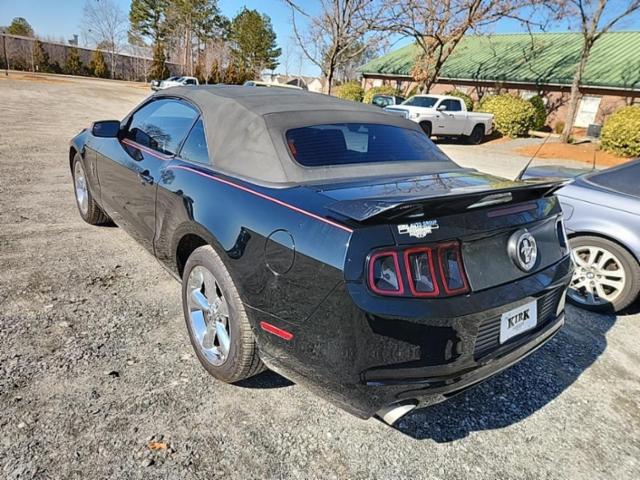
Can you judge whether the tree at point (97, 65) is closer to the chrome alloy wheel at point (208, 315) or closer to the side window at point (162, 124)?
the side window at point (162, 124)

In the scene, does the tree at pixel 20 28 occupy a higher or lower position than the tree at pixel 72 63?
higher

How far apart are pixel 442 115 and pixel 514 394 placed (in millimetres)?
15236

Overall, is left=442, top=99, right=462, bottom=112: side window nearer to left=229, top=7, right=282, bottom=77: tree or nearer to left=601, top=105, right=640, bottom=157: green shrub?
left=601, top=105, right=640, bottom=157: green shrub

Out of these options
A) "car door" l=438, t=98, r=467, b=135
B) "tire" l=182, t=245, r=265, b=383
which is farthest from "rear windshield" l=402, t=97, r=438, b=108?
"tire" l=182, t=245, r=265, b=383

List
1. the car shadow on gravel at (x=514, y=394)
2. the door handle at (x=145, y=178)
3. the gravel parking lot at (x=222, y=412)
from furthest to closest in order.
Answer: the door handle at (x=145, y=178)
the car shadow on gravel at (x=514, y=394)
the gravel parking lot at (x=222, y=412)

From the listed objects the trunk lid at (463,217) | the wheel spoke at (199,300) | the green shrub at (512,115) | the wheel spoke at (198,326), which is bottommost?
the wheel spoke at (198,326)

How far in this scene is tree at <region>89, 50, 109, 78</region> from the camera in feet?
159

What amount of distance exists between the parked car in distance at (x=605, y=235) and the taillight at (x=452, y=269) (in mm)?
2471

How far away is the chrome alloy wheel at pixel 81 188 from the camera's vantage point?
4684 mm

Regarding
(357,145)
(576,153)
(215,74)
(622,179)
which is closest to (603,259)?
(622,179)

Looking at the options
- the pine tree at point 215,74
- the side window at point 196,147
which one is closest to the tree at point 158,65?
the pine tree at point 215,74

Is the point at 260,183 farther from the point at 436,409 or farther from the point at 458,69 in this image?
the point at 458,69

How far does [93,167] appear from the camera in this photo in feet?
13.8

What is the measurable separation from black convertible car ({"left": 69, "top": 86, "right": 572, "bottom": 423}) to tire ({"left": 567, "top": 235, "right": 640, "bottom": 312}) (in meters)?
1.59
